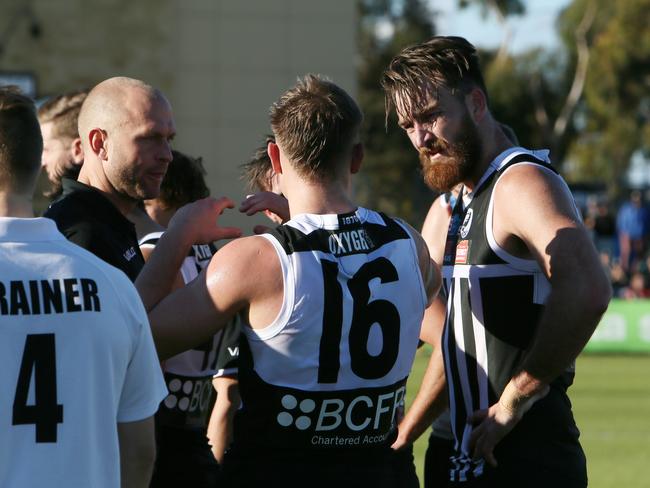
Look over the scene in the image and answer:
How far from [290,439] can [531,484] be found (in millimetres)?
1005

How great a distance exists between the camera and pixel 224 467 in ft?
12.9

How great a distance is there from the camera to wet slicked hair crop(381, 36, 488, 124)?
448 centimetres

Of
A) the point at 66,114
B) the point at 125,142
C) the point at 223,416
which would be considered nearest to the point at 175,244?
the point at 125,142

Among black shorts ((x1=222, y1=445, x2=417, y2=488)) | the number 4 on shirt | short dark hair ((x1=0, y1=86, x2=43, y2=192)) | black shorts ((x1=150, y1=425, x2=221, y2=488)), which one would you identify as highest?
short dark hair ((x1=0, y1=86, x2=43, y2=192))

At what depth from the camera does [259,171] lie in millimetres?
5371

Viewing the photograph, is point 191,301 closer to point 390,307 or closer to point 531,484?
point 390,307

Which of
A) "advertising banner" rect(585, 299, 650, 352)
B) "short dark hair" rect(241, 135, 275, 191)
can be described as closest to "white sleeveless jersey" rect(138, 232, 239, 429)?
"short dark hair" rect(241, 135, 275, 191)

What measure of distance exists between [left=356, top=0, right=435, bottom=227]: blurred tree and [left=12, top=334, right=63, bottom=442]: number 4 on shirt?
1377 inches

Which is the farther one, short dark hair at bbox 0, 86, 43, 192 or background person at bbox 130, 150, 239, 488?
background person at bbox 130, 150, 239, 488

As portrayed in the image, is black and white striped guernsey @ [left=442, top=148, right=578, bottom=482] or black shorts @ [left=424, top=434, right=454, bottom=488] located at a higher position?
black and white striped guernsey @ [left=442, top=148, right=578, bottom=482]

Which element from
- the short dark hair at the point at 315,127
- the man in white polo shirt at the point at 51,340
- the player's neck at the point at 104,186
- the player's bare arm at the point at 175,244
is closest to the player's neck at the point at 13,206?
the man in white polo shirt at the point at 51,340

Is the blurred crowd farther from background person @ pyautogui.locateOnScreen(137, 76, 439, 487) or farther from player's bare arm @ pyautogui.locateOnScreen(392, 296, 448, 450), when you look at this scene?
background person @ pyautogui.locateOnScreen(137, 76, 439, 487)

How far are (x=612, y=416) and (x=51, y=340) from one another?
38.1ft

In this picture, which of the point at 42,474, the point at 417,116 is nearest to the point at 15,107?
the point at 42,474
